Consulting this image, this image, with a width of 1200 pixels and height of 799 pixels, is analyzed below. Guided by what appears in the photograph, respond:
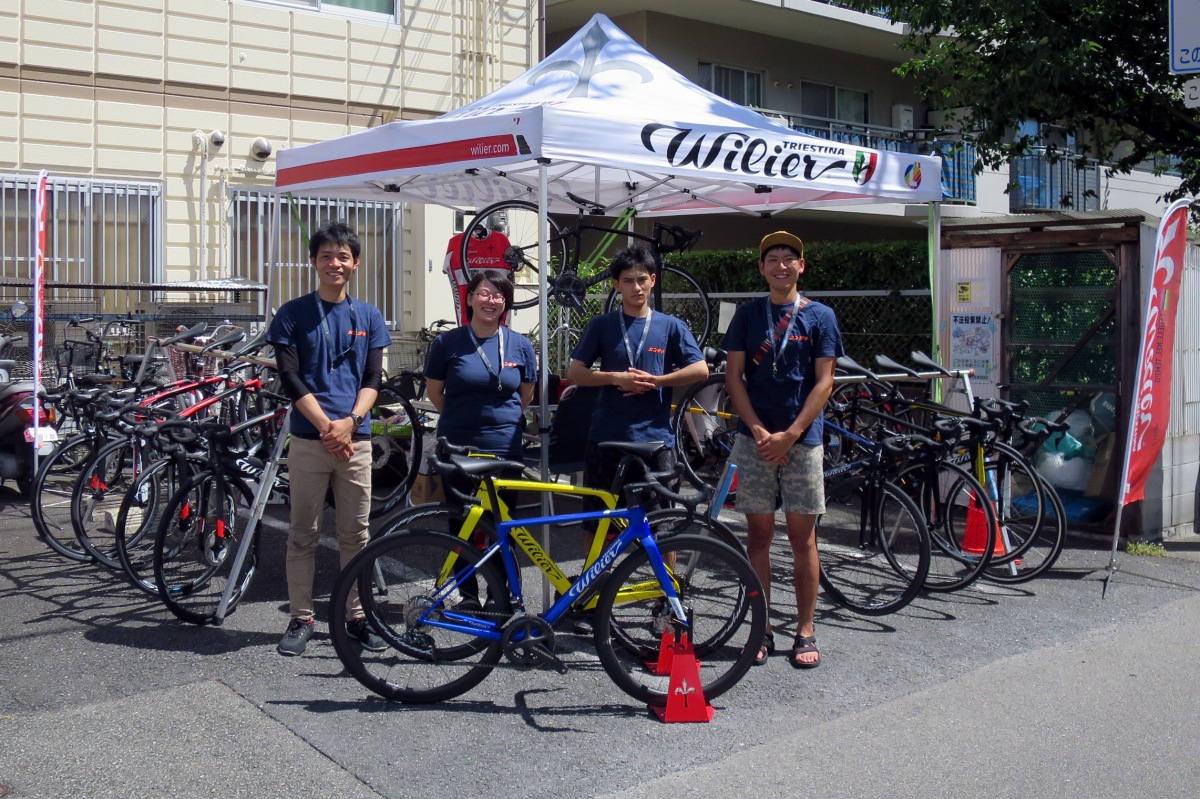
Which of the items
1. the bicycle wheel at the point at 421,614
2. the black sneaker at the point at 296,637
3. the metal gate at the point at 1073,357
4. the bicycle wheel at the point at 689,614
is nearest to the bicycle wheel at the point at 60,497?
the black sneaker at the point at 296,637

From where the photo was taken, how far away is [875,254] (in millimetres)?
11344

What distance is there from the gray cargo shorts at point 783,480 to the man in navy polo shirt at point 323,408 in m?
1.79

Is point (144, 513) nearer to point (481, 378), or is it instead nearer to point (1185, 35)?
point (481, 378)

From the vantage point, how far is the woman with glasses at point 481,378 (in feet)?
18.0

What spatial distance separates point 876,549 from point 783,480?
115cm

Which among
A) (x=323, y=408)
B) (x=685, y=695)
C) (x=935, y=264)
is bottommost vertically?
(x=685, y=695)

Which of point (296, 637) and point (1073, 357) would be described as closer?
point (296, 637)

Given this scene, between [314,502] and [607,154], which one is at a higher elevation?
[607,154]

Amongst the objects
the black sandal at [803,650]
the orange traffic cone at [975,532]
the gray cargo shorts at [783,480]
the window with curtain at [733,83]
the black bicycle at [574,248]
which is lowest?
the black sandal at [803,650]

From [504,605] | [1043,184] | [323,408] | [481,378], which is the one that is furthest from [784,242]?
[1043,184]

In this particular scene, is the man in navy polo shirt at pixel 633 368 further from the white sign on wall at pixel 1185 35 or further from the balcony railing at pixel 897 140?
the balcony railing at pixel 897 140

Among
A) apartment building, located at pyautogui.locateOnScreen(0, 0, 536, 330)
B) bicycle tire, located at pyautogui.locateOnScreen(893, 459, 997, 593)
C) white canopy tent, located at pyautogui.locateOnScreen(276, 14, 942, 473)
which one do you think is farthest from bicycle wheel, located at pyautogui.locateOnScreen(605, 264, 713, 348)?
apartment building, located at pyautogui.locateOnScreen(0, 0, 536, 330)

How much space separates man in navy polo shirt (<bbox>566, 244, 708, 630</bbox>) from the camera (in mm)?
5504

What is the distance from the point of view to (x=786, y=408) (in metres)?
5.47
